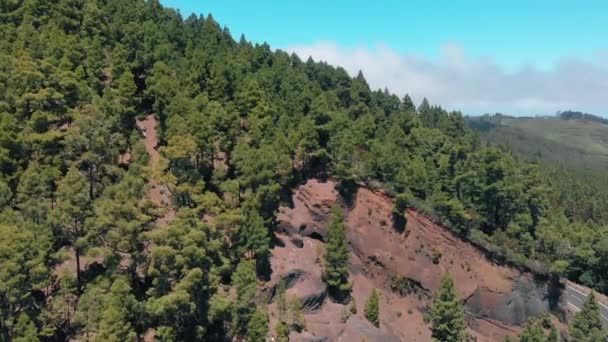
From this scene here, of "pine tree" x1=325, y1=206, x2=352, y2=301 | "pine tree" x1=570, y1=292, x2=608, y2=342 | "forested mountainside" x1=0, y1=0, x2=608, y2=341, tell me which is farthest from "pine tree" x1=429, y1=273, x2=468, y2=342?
"pine tree" x1=570, y1=292, x2=608, y2=342

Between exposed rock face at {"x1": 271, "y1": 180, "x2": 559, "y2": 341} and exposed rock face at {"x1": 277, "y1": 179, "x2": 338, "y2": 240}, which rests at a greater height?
exposed rock face at {"x1": 277, "y1": 179, "x2": 338, "y2": 240}

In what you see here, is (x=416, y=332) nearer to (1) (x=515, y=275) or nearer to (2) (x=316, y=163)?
(1) (x=515, y=275)

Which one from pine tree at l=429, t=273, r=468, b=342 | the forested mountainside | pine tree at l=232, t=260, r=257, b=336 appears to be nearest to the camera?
the forested mountainside

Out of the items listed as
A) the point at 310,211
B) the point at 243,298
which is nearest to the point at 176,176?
the point at 243,298

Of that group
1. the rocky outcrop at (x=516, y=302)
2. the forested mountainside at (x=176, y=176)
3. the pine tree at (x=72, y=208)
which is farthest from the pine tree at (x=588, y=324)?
the pine tree at (x=72, y=208)

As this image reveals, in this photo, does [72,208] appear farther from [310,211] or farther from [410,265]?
[410,265]

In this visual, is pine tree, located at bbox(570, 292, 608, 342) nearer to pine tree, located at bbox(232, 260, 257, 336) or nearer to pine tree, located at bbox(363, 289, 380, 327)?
pine tree, located at bbox(363, 289, 380, 327)
